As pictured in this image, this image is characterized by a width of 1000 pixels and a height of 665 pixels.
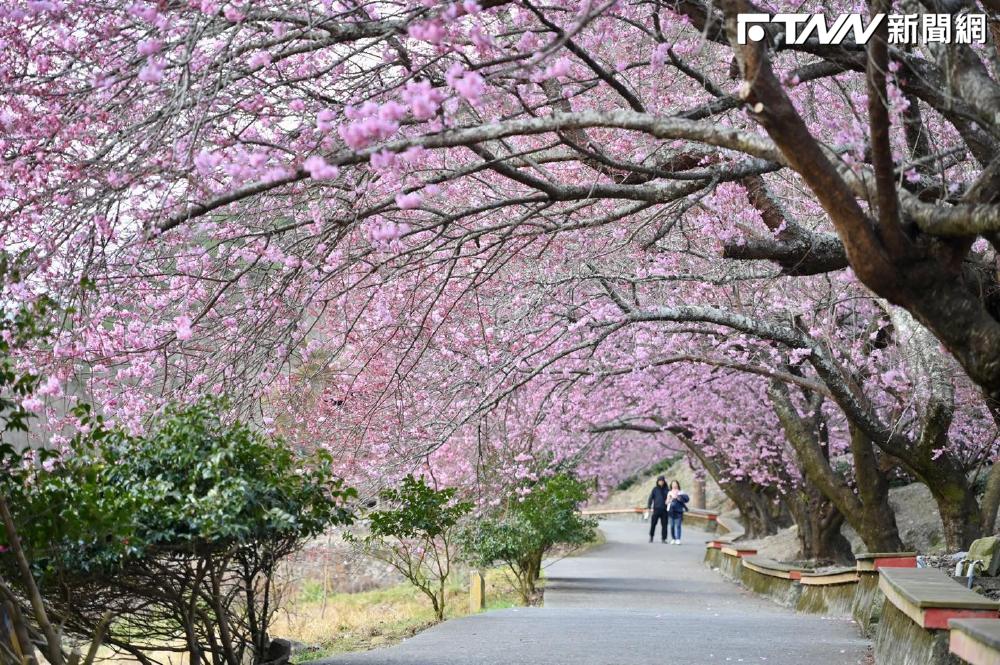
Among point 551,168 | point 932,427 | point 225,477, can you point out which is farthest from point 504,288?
point 225,477

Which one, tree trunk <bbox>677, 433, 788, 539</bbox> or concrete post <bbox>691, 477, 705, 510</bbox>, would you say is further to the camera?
concrete post <bbox>691, 477, 705, 510</bbox>

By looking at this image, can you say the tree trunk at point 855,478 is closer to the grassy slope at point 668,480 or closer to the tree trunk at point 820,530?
the tree trunk at point 820,530

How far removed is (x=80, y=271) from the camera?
6082mm

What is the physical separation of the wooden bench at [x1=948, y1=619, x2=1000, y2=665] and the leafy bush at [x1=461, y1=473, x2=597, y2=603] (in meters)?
10.7

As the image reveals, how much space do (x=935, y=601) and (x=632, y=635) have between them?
12.8ft

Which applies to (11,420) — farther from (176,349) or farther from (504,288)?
(504,288)

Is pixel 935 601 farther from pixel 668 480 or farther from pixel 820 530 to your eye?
pixel 668 480

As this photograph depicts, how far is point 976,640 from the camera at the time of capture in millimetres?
4684

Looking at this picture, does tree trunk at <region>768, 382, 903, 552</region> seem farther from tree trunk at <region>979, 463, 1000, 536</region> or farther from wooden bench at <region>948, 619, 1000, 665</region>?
wooden bench at <region>948, 619, 1000, 665</region>

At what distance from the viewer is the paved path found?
27.4ft

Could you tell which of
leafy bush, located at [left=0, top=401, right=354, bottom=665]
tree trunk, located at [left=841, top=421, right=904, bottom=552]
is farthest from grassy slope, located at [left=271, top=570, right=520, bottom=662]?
tree trunk, located at [left=841, top=421, right=904, bottom=552]

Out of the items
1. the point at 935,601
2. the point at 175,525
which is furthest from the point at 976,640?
the point at 175,525

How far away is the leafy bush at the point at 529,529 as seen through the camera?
1566 cm

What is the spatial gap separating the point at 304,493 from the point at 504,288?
4.75m
